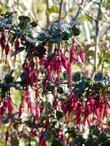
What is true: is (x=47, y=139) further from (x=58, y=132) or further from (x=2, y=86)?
(x=2, y=86)

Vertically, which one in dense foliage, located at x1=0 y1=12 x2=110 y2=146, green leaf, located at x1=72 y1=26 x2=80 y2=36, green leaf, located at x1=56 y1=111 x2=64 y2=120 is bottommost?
green leaf, located at x1=56 y1=111 x2=64 y2=120

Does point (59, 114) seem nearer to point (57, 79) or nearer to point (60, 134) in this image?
point (60, 134)

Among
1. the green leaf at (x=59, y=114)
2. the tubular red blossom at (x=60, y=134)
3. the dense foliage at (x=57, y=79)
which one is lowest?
the tubular red blossom at (x=60, y=134)

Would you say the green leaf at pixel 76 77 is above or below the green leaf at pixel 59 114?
above

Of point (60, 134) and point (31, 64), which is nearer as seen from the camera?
point (31, 64)

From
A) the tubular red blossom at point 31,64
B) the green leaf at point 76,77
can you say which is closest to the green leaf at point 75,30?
the tubular red blossom at point 31,64

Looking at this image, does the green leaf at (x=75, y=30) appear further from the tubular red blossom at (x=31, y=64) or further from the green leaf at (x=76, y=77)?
the green leaf at (x=76, y=77)

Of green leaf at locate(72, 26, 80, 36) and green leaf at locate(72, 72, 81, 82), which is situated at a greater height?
green leaf at locate(72, 26, 80, 36)

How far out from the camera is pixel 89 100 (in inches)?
80.3

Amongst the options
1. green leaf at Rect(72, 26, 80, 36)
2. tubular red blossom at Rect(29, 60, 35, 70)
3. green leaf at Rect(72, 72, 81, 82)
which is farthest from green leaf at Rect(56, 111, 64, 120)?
green leaf at Rect(72, 26, 80, 36)

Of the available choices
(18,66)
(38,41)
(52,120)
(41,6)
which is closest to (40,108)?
(52,120)

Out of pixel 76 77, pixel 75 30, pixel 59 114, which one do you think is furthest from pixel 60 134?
pixel 75 30

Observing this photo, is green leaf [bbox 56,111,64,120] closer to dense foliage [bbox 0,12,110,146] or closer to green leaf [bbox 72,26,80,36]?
dense foliage [bbox 0,12,110,146]

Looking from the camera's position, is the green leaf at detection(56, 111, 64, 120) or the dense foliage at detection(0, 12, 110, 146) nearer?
the dense foliage at detection(0, 12, 110, 146)
